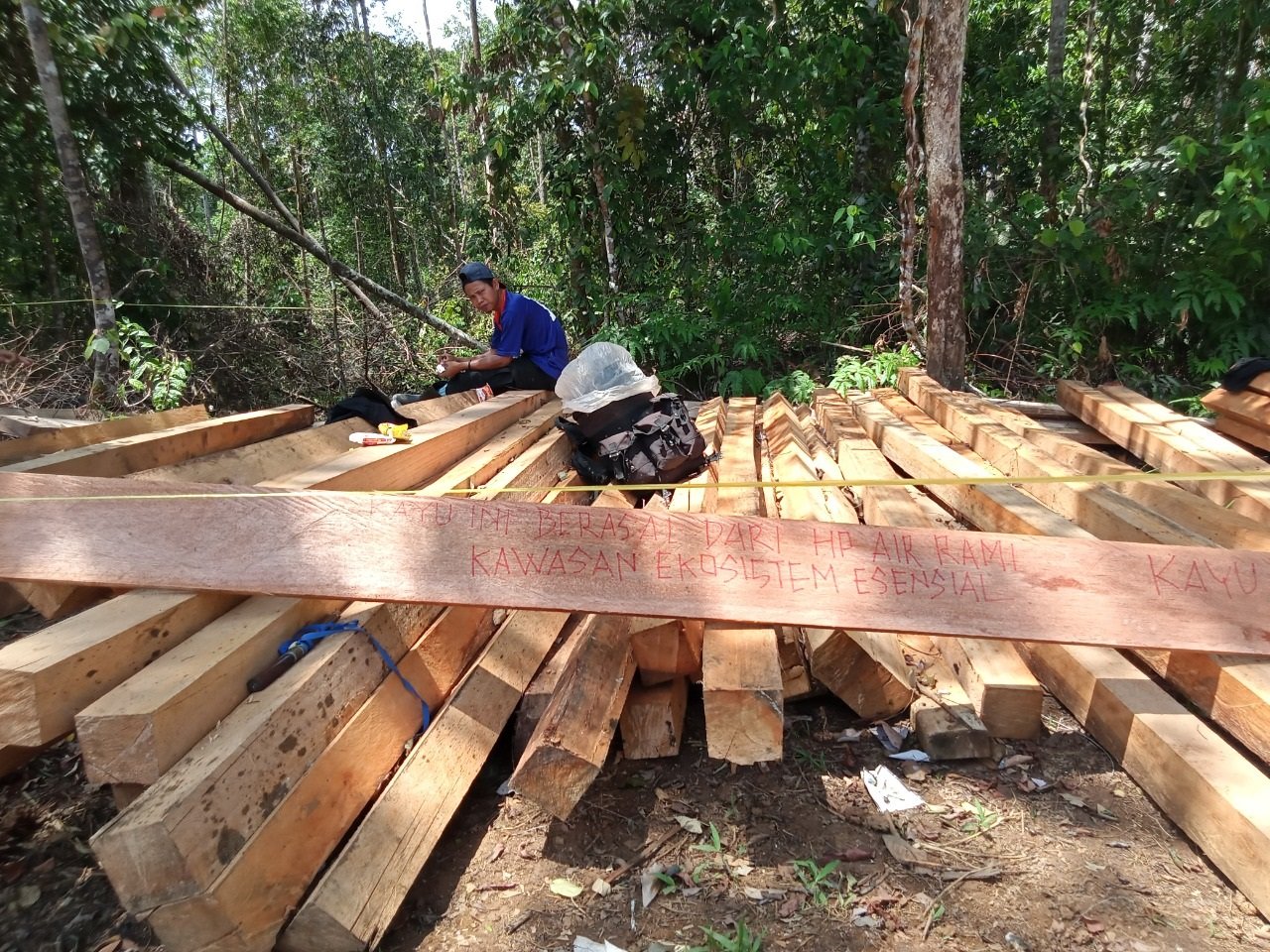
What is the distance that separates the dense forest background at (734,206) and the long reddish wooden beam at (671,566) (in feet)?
16.4

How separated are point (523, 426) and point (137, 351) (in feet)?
14.8

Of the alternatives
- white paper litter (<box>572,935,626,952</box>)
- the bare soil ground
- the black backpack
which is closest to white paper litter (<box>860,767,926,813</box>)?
the bare soil ground

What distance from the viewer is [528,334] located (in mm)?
5879

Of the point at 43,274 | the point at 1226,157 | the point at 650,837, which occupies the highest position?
the point at 1226,157

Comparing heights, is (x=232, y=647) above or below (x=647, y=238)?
below

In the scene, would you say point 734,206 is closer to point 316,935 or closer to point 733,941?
point 733,941

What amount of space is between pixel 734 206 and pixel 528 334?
4281 millimetres

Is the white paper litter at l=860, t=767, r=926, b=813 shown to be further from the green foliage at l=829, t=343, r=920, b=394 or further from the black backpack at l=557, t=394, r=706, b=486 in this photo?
the green foliage at l=829, t=343, r=920, b=394

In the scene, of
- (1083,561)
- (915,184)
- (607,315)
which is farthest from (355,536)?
(607,315)

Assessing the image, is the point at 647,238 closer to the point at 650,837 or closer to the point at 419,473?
the point at 419,473

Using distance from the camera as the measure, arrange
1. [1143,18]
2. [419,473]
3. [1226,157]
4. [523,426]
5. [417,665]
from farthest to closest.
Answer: [1143,18]
[1226,157]
[523,426]
[419,473]
[417,665]

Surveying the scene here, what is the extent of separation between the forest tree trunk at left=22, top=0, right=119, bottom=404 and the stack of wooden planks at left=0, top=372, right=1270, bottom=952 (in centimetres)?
459

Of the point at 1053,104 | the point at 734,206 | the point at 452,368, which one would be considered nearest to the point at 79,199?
the point at 452,368

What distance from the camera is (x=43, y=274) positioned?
8.31 meters
